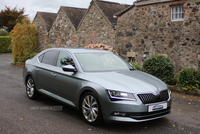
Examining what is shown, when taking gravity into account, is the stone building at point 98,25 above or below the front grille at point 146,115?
above

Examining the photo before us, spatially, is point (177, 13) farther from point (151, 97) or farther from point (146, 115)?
point (146, 115)

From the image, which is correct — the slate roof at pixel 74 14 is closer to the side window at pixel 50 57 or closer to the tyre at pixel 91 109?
the side window at pixel 50 57

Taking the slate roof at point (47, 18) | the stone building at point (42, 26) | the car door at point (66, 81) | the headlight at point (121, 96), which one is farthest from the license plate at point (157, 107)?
the slate roof at point (47, 18)

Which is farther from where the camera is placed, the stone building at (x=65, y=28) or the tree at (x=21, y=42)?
the tree at (x=21, y=42)

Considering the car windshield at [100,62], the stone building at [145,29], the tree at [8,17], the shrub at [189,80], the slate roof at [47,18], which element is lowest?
the shrub at [189,80]

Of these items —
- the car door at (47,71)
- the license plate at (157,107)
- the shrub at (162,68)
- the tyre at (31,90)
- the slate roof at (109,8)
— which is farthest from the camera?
the slate roof at (109,8)

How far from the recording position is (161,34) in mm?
12367

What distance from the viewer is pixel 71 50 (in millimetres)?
5906

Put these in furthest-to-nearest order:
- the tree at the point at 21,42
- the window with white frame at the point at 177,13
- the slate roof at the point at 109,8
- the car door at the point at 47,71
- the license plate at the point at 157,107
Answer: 1. the tree at the point at 21,42
2. the slate roof at the point at 109,8
3. the window with white frame at the point at 177,13
4. the car door at the point at 47,71
5. the license plate at the point at 157,107

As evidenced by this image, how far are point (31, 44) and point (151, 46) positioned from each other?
12.1 m

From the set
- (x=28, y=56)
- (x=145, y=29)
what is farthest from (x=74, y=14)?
(x=145, y=29)

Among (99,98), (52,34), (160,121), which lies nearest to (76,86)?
(99,98)

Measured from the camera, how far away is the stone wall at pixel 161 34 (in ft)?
37.0

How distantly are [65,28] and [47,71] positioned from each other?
13.2 metres
